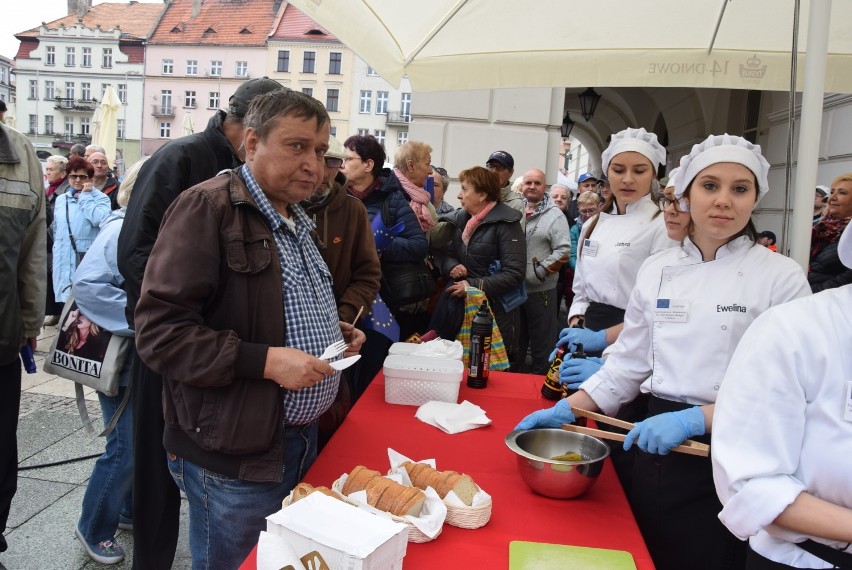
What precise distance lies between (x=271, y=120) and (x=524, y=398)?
1655 mm

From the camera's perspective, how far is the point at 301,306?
184 centimetres

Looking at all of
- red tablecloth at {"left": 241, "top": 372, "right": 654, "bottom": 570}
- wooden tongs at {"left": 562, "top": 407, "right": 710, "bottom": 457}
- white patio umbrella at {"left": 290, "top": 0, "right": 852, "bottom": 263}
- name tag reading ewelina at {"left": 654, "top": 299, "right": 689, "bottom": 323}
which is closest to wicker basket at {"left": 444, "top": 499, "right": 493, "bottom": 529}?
red tablecloth at {"left": 241, "top": 372, "right": 654, "bottom": 570}

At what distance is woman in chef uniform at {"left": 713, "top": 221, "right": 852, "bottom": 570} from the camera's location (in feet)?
3.89

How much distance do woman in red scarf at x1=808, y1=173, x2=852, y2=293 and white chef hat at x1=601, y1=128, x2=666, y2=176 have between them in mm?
2178

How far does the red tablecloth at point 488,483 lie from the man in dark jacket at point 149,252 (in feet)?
2.59

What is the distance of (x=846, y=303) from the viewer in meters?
1.22

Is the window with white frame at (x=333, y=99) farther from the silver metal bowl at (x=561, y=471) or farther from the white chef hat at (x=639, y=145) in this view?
the silver metal bowl at (x=561, y=471)

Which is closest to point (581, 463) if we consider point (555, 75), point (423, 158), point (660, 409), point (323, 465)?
point (660, 409)

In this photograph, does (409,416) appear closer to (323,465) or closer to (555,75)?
(323,465)

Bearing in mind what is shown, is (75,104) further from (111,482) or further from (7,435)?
(111,482)

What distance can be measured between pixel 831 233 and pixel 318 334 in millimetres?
4478

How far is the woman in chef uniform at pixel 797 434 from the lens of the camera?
1187 millimetres

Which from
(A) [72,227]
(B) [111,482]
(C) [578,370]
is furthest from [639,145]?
(A) [72,227]

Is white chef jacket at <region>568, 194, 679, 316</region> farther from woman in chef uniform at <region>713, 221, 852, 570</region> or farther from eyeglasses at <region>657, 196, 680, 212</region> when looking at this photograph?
woman in chef uniform at <region>713, 221, 852, 570</region>
